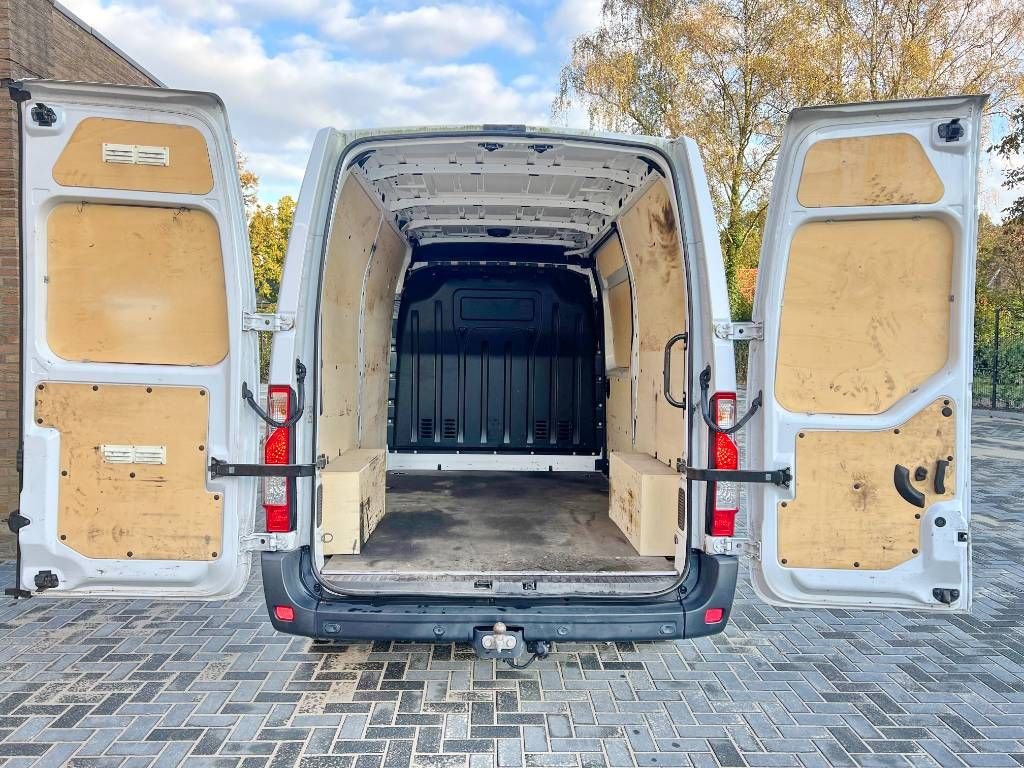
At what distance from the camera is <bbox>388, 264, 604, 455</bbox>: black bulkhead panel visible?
17.4 ft

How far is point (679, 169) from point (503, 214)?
1.75 meters

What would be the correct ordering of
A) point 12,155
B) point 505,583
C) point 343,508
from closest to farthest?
point 505,583 < point 343,508 < point 12,155

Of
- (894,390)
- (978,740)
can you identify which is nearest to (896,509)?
(894,390)

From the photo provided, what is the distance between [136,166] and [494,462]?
3427mm

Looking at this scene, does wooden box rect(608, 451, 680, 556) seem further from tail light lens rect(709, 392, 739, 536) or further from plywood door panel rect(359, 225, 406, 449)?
plywood door panel rect(359, 225, 406, 449)

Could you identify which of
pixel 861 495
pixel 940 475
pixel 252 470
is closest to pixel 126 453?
pixel 252 470

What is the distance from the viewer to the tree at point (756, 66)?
591 inches

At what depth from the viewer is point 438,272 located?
532 cm

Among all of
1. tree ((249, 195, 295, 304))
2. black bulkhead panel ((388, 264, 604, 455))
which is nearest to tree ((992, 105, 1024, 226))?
black bulkhead panel ((388, 264, 604, 455))

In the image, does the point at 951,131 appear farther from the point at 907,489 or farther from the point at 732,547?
the point at 732,547

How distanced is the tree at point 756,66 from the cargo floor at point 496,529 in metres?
12.7

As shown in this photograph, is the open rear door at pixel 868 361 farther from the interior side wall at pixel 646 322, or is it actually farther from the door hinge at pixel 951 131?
the interior side wall at pixel 646 322

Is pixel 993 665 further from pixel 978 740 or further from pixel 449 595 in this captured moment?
pixel 449 595

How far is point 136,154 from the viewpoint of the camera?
2553 millimetres
